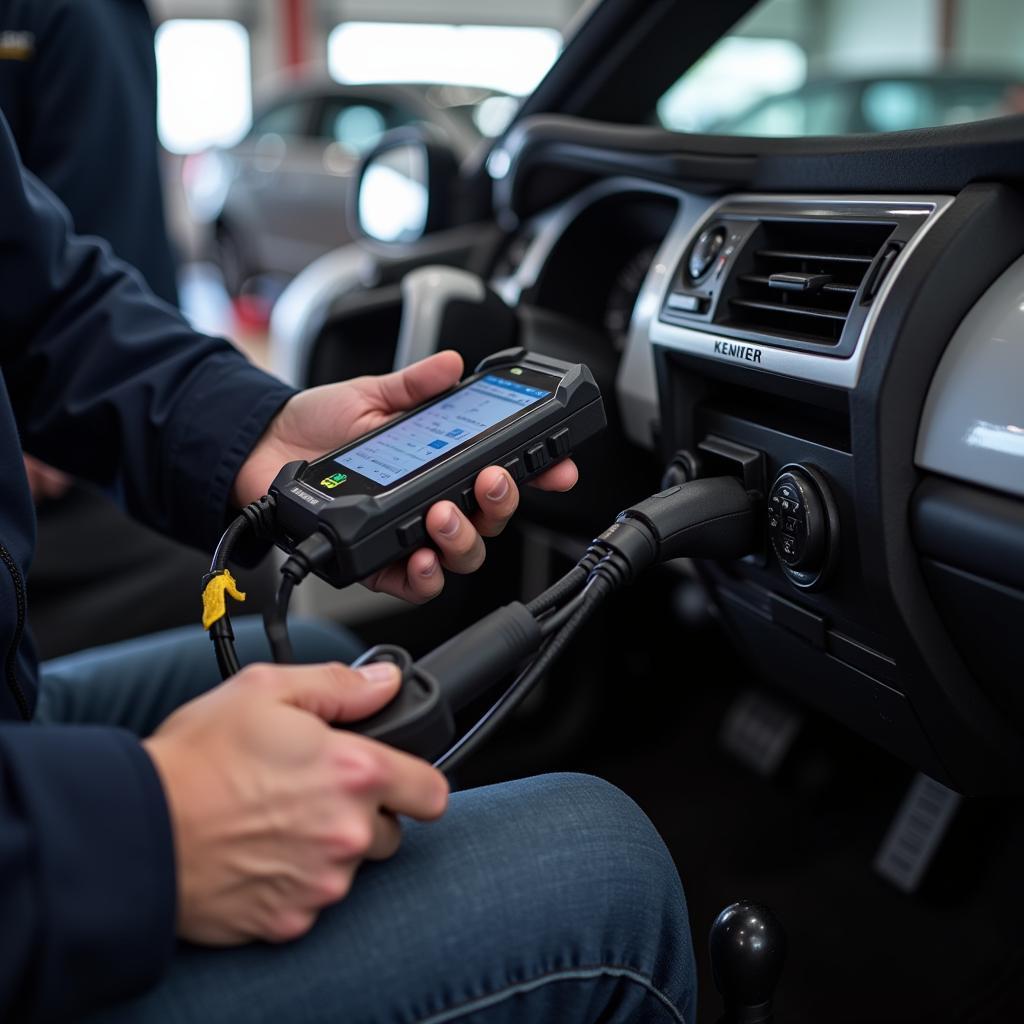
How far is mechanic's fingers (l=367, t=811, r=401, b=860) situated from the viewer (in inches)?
17.3

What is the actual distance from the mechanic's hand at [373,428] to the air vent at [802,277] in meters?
0.16

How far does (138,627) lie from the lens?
1157mm

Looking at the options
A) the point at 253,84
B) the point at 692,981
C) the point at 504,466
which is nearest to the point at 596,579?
the point at 504,466

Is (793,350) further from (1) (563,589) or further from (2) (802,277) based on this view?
(1) (563,589)

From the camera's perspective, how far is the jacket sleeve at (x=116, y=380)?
74 centimetres

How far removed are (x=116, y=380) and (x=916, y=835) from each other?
0.92m

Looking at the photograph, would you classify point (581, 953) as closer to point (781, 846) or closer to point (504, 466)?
point (504, 466)

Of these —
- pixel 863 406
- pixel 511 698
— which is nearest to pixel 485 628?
pixel 511 698

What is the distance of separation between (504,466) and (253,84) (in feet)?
29.3

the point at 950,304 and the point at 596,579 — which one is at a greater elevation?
the point at 950,304

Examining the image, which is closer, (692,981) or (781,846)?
(692,981)

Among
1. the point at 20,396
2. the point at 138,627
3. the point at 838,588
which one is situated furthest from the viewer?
the point at 138,627

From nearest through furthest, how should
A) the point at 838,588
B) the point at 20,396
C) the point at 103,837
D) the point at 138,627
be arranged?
the point at 103,837
the point at 838,588
the point at 20,396
the point at 138,627

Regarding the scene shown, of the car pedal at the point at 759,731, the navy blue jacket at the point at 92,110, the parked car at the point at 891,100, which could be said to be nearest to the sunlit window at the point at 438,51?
the parked car at the point at 891,100
